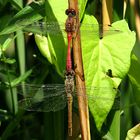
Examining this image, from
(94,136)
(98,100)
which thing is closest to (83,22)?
(98,100)

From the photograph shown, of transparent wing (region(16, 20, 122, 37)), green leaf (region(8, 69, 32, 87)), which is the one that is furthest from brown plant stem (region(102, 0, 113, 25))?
green leaf (region(8, 69, 32, 87))

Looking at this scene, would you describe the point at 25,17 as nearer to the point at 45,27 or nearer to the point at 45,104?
the point at 45,27

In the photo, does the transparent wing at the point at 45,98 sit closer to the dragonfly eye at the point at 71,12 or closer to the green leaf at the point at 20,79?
the green leaf at the point at 20,79

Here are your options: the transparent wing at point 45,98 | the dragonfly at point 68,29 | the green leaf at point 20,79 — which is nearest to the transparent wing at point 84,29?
the dragonfly at point 68,29

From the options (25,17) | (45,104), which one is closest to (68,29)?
(25,17)

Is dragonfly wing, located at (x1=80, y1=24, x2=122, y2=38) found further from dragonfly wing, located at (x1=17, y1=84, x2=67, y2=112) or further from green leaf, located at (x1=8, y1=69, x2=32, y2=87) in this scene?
green leaf, located at (x1=8, y1=69, x2=32, y2=87)

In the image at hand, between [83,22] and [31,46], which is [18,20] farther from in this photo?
[31,46]

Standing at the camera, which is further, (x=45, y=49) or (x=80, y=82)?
(x=45, y=49)
